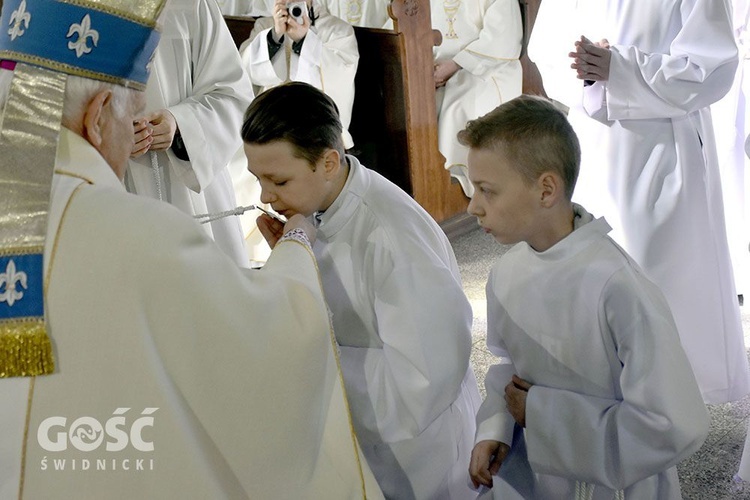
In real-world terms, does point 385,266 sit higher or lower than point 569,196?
lower

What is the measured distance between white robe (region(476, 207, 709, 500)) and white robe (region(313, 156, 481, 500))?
0.14 m

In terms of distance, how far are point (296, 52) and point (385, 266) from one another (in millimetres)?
3752

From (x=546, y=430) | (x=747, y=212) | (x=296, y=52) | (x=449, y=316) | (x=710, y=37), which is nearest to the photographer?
(x=546, y=430)

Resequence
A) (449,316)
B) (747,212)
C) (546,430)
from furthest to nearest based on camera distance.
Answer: (747,212)
(449,316)
(546,430)

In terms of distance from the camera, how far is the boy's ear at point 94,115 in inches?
68.5

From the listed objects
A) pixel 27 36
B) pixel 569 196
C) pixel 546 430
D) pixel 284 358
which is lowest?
pixel 546 430

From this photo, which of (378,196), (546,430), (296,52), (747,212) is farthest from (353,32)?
(546,430)

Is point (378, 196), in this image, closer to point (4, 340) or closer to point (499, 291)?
point (499, 291)

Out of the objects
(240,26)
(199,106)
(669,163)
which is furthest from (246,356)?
(240,26)

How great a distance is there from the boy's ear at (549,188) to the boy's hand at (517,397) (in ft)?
1.39

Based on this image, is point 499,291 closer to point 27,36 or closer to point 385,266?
point 385,266

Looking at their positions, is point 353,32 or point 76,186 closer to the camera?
point 76,186

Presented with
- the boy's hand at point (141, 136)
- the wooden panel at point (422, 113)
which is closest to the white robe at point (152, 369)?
the boy's hand at point (141, 136)

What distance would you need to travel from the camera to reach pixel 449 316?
7.33 feet
